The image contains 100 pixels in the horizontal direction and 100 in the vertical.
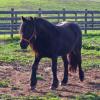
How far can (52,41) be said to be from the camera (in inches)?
392

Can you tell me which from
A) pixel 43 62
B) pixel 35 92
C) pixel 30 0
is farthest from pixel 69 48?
pixel 30 0

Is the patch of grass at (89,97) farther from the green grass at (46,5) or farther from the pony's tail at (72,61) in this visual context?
the green grass at (46,5)

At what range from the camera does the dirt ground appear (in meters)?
9.67

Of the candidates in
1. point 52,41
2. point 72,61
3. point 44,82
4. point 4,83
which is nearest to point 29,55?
point 72,61

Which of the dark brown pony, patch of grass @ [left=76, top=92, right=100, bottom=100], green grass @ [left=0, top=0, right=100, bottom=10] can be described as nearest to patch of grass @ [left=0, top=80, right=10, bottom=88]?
the dark brown pony

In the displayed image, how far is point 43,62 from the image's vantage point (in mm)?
14070

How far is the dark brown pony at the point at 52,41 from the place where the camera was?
30.6 ft

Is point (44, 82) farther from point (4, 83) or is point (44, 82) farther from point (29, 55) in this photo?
point (29, 55)

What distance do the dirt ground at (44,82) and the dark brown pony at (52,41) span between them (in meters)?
0.25

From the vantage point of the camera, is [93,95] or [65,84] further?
[65,84]

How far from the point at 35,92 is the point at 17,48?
317 inches

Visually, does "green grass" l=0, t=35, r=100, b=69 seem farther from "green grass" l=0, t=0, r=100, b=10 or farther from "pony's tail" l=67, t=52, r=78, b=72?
"green grass" l=0, t=0, r=100, b=10

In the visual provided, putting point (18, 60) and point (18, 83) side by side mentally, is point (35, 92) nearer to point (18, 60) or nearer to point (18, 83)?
point (18, 83)

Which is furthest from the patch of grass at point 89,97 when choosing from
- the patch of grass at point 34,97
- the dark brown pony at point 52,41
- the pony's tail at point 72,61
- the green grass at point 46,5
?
the green grass at point 46,5
